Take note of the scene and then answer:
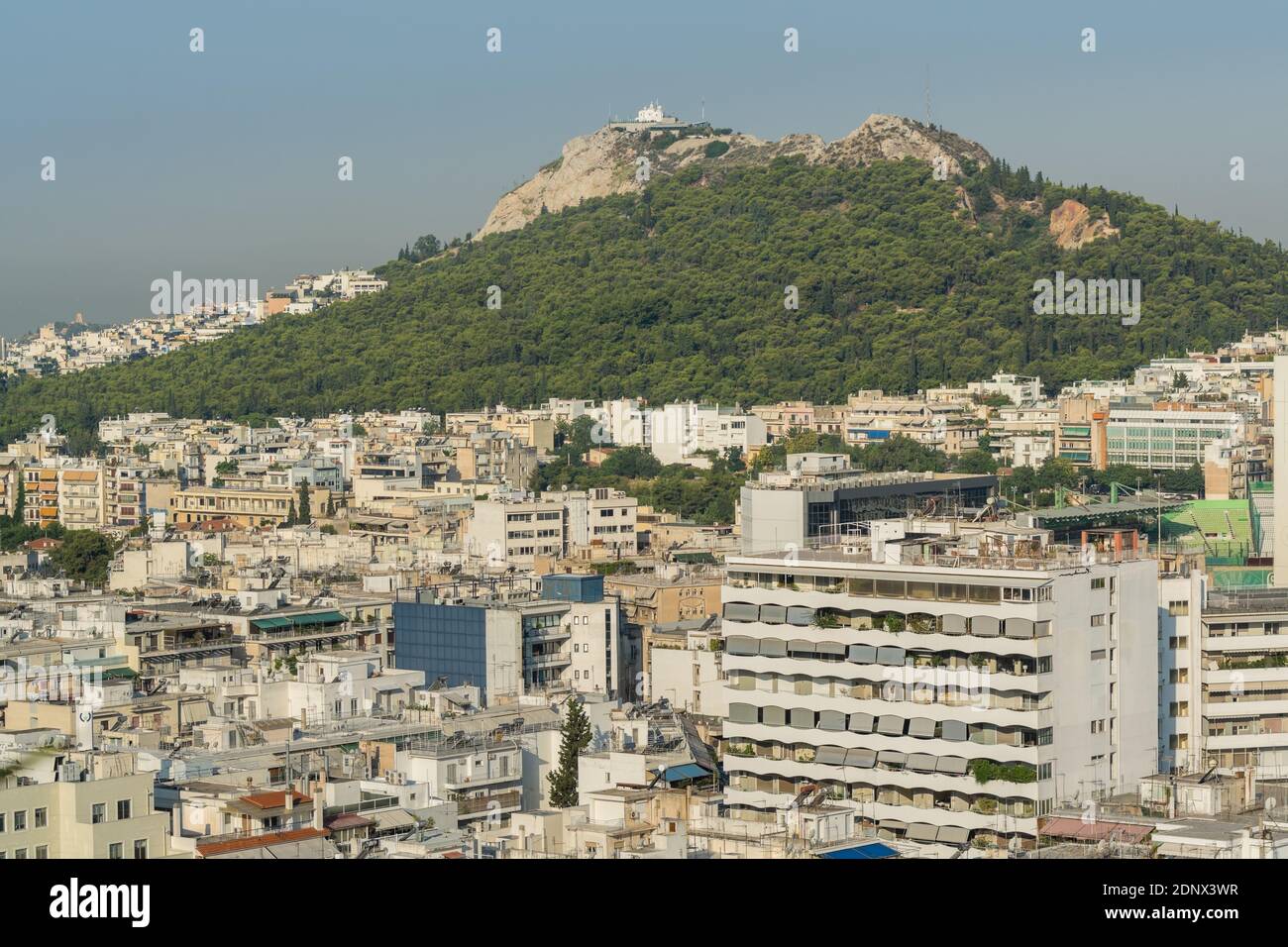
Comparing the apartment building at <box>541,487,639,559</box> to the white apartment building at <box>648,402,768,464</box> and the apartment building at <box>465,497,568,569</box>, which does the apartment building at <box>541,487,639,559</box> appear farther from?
the white apartment building at <box>648,402,768,464</box>

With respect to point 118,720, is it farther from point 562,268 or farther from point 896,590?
point 562,268

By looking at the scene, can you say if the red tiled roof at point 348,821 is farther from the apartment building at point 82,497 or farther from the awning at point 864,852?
the apartment building at point 82,497

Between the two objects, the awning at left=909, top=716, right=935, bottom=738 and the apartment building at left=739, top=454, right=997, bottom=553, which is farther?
the apartment building at left=739, top=454, right=997, bottom=553

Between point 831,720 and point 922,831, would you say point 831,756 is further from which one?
point 922,831

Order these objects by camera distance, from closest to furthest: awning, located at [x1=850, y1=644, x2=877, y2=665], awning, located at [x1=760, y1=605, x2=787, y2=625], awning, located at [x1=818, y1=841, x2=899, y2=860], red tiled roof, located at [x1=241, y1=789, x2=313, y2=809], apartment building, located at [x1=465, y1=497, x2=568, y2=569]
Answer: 1. awning, located at [x1=818, y1=841, x2=899, y2=860]
2. red tiled roof, located at [x1=241, y1=789, x2=313, y2=809]
3. awning, located at [x1=850, y1=644, x2=877, y2=665]
4. awning, located at [x1=760, y1=605, x2=787, y2=625]
5. apartment building, located at [x1=465, y1=497, x2=568, y2=569]

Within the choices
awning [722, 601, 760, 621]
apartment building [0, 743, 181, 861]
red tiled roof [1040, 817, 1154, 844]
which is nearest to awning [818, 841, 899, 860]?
red tiled roof [1040, 817, 1154, 844]
